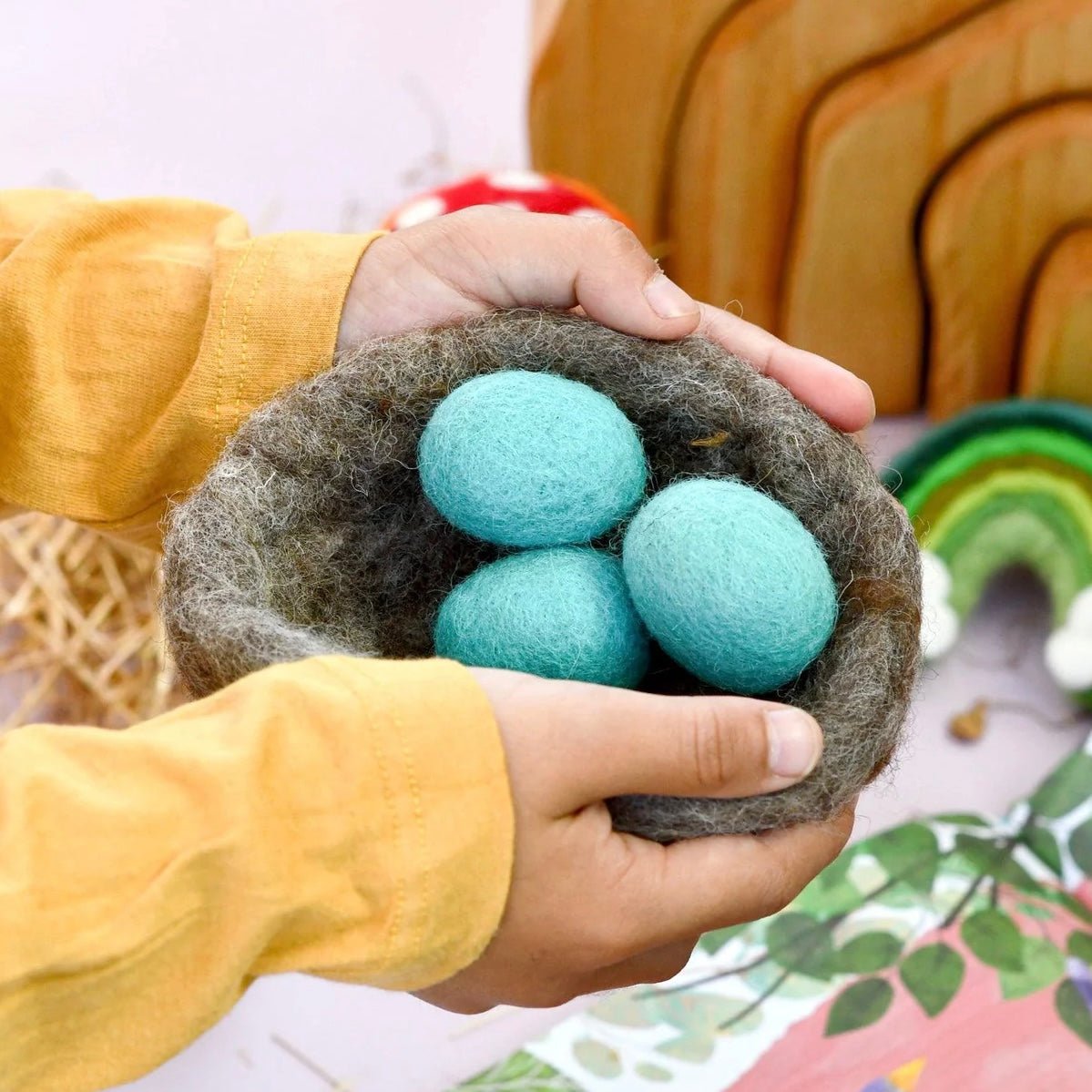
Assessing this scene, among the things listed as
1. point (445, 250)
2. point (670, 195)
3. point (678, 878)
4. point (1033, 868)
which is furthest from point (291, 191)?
point (678, 878)

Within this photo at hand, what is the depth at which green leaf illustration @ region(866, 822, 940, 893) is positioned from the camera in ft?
3.41

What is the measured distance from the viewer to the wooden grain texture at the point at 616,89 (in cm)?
123

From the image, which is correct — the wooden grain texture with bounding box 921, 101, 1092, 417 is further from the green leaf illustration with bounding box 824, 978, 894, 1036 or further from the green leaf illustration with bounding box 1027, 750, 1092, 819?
the green leaf illustration with bounding box 824, 978, 894, 1036

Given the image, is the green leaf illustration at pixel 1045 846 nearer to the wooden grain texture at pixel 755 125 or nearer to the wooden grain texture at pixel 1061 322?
the wooden grain texture at pixel 1061 322

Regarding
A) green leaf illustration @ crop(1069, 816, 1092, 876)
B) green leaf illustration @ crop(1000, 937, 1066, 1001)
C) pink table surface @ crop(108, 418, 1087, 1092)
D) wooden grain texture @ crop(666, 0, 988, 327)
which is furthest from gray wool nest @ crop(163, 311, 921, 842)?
wooden grain texture @ crop(666, 0, 988, 327)

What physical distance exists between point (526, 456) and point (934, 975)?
0.56 metres

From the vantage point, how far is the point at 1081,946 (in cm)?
97

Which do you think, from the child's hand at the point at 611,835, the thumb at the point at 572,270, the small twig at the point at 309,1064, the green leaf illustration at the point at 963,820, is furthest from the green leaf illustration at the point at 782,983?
the thumb at the point at 572,270

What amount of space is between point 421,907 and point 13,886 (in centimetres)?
15

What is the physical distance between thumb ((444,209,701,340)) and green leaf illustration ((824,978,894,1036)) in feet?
1.78

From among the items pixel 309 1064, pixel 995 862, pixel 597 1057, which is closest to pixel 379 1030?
pixel 309 1064

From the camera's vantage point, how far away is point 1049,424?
4.10 feet

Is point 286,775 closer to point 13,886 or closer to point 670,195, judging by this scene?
point 13,886

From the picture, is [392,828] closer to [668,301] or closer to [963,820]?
[668,301]
